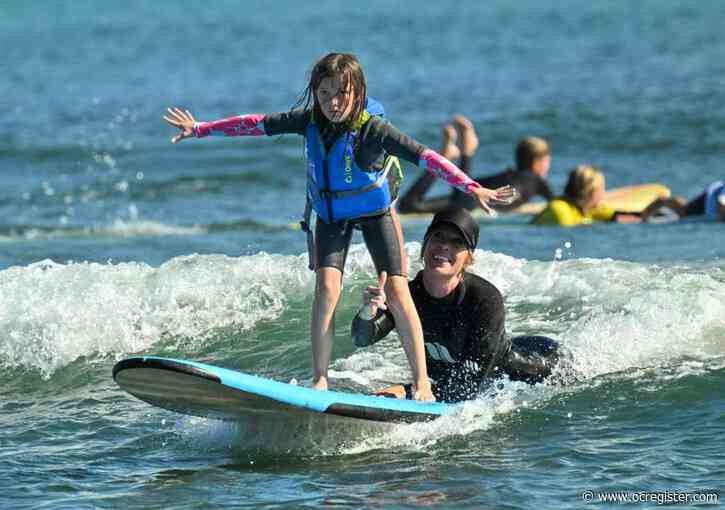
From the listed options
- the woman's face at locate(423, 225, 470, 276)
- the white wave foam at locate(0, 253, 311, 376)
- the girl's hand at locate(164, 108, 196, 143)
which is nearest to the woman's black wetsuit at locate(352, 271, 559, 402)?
the woman's face at locate(423, 225, 470, 276)

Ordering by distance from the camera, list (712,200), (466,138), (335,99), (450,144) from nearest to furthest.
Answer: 1. (335,99)
2. (466,138)
3. (712,200)
4. (450,144)

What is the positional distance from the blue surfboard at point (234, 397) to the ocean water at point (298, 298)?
16 centimetres

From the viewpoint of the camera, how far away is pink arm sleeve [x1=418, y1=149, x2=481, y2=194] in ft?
21.1

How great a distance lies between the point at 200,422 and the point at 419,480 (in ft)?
4.78

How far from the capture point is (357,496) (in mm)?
6000

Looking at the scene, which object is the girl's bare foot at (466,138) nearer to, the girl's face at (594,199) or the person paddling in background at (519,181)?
the person paddling in background at (519,181)

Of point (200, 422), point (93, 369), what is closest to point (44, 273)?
point (93, 369)

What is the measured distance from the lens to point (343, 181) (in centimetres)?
672

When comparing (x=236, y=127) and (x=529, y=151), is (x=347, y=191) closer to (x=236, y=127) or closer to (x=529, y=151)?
(x=236, y=127)

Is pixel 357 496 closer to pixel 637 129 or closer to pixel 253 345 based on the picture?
pixel 253 345

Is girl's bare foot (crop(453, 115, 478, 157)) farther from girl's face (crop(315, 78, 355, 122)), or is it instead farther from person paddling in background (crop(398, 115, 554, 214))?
girl's face (crop(315, 78, 355, 122))

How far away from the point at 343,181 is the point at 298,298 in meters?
3.23

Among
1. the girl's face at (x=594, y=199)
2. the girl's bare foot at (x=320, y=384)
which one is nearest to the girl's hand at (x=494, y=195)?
the girl's bare foot at (x=320, y=384)

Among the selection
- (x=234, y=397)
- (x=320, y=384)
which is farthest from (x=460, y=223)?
(x=234, y=397)
